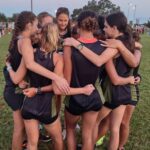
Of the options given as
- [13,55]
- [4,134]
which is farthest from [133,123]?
[13,55]

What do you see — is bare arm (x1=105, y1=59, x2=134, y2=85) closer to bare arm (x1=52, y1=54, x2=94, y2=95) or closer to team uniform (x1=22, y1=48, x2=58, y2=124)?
bare arm (x1=52, y1=54, x2=94, y2=95)

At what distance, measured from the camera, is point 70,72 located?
11.8 ft

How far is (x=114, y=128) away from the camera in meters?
4.23

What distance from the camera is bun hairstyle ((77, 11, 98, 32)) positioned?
11.5 feet

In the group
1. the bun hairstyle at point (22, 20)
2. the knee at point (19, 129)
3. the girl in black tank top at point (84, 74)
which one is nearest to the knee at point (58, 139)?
the girl in black tank top at point (84, 74)

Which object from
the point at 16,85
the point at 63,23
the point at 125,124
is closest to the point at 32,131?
the point at 16,85

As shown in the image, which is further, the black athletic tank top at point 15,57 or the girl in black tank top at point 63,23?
the girl in black tank top at point 63,23

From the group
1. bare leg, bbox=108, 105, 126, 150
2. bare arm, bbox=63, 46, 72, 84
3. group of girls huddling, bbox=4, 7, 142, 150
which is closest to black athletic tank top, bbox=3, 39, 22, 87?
group of girls huddling, bbox=4, 7, 142, 150

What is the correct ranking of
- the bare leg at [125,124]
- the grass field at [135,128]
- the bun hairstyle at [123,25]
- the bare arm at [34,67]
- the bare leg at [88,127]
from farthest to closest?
1. the grass field at [135,128]
2. the bare leg at [125,124]
3. the bare leg at [88,127]
4. the bun hairstyle at [123,25]
5. the bare arm at [34,67]

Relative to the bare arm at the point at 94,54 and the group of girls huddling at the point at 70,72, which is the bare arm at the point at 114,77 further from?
the bare arm at the point at 94,54

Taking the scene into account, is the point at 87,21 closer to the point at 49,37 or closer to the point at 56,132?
the point at 49,37

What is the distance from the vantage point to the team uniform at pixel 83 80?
356cm

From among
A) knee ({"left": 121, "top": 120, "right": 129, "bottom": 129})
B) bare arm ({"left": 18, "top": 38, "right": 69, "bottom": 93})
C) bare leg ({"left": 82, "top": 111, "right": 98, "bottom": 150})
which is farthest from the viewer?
knee ({"left": 121, "top": 120, "right": 129, "bottom": 129})

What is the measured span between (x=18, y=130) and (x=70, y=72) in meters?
0.99
